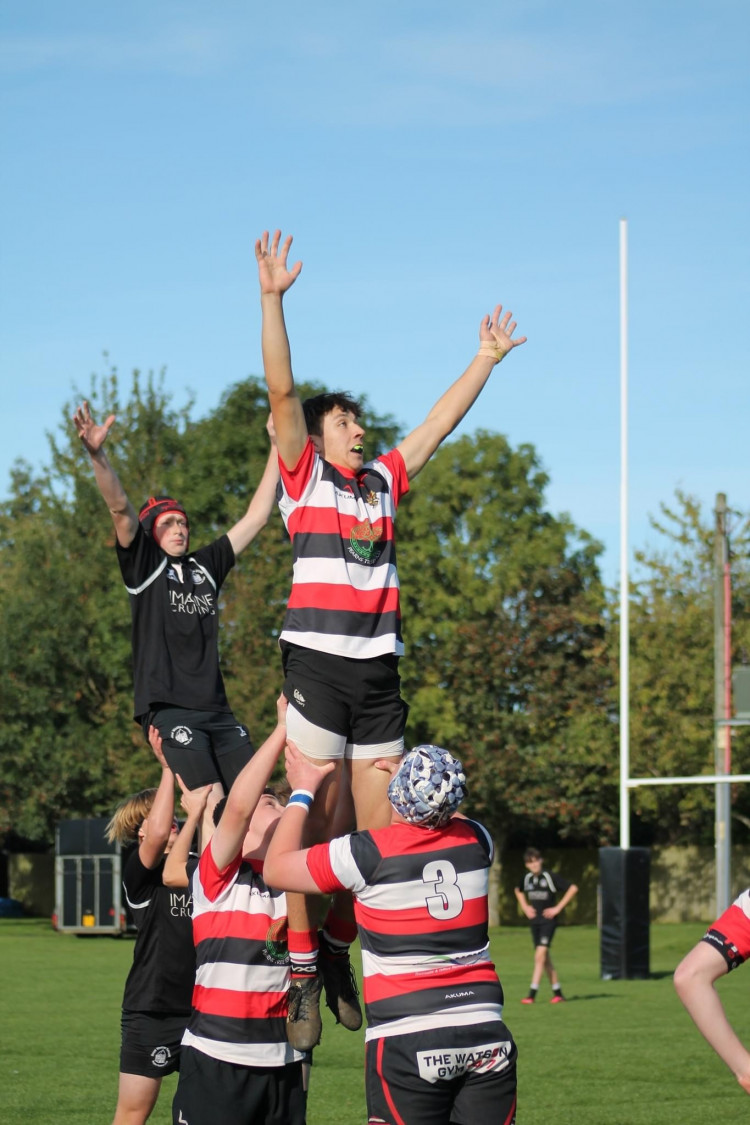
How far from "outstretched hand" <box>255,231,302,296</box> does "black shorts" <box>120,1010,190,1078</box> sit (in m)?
4.14

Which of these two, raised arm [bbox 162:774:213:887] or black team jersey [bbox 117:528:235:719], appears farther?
black team jersey [bbox 117:528:235:719]

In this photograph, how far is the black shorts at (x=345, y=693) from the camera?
19.0 ft

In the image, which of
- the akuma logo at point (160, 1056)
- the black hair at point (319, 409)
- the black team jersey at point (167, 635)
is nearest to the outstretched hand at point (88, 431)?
the black team jersey at point (167, 635)

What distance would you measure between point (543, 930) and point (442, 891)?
17060mm

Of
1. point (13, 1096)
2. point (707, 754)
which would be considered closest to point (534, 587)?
point (707, 754)

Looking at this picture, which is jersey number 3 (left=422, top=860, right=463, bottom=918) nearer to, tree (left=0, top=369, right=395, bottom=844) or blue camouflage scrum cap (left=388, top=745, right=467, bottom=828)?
blue camouflage scrum cap (left=388, top=745, right=467, bottom=828)

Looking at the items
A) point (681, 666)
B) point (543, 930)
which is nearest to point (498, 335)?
point (543, 930)

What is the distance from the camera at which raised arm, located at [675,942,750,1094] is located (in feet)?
14.1

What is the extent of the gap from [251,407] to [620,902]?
27.4 meters

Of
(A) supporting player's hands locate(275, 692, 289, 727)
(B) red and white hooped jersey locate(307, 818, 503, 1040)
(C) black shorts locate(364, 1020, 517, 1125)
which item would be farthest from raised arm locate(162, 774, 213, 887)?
(C) black shorts locate(364, 1020, 517, 1125)

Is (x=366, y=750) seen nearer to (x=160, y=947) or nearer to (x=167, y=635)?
(x=167, y=635)

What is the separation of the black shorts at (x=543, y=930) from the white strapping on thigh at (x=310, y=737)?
53.0 ft

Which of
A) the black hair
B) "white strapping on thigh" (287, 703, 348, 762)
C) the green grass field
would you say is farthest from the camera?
the green grass field

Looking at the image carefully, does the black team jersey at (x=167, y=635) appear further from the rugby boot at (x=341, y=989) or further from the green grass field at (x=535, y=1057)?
the green grass field at (x=535, y=1057)
